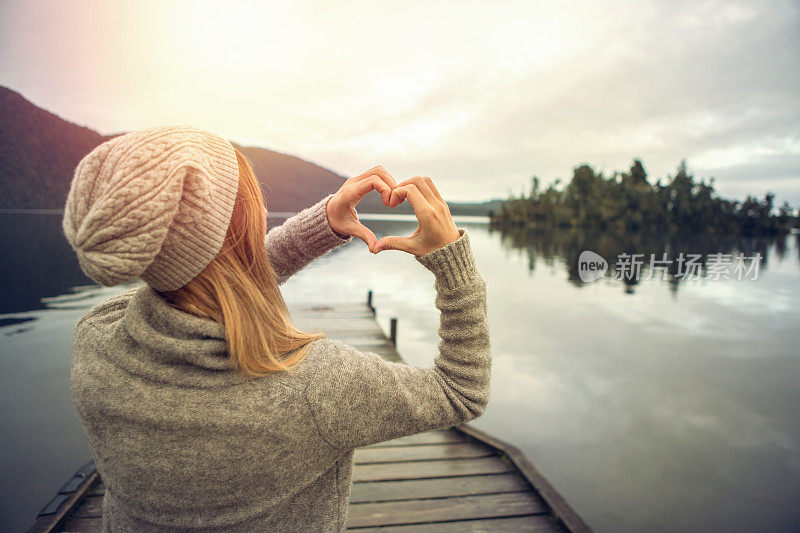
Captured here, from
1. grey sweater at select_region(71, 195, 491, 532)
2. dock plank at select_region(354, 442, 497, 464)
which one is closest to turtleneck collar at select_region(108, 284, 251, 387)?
grey sweater at select_region(71, 195, 491, 532)

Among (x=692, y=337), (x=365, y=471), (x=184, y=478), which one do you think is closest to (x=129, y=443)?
(x=184, y=478)

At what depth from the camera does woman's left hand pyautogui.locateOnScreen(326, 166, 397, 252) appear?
106 centimetres

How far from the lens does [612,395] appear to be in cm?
898

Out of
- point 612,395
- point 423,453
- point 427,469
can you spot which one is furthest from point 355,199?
point 612,395

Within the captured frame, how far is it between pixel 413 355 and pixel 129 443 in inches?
396

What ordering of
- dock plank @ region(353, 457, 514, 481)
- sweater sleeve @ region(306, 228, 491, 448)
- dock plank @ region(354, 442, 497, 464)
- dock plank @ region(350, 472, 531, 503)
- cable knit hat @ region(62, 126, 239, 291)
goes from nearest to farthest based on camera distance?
cable knit hat @ region(62, 126, 239, 291) < sweater sleeve @ region(306, 228, 491, 448) < dock plank @ region(350, 472, 531, 503) < dock plank @ region(353, 457, 514, 481) < dock plank @ region(354, 442, 497, 464)

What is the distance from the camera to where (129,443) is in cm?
88

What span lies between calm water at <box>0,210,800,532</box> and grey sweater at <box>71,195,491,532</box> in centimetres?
587

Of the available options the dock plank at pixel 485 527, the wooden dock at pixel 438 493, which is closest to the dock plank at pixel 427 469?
the wooden dock at pixel 438 493

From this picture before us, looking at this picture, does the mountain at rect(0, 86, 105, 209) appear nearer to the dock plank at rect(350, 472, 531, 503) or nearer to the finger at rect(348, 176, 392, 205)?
the dock plank at rect(350, 472, 531, 503)

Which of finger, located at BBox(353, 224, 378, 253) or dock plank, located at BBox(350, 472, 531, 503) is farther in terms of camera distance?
dock plank, located at BBox(350, 472, 531, 503)

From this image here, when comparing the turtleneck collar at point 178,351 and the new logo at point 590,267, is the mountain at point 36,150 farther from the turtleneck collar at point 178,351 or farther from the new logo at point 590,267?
the turtleneck collar at point 178,351

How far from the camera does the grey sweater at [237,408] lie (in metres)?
0.83

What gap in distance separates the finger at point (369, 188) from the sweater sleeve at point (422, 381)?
0.19 m
